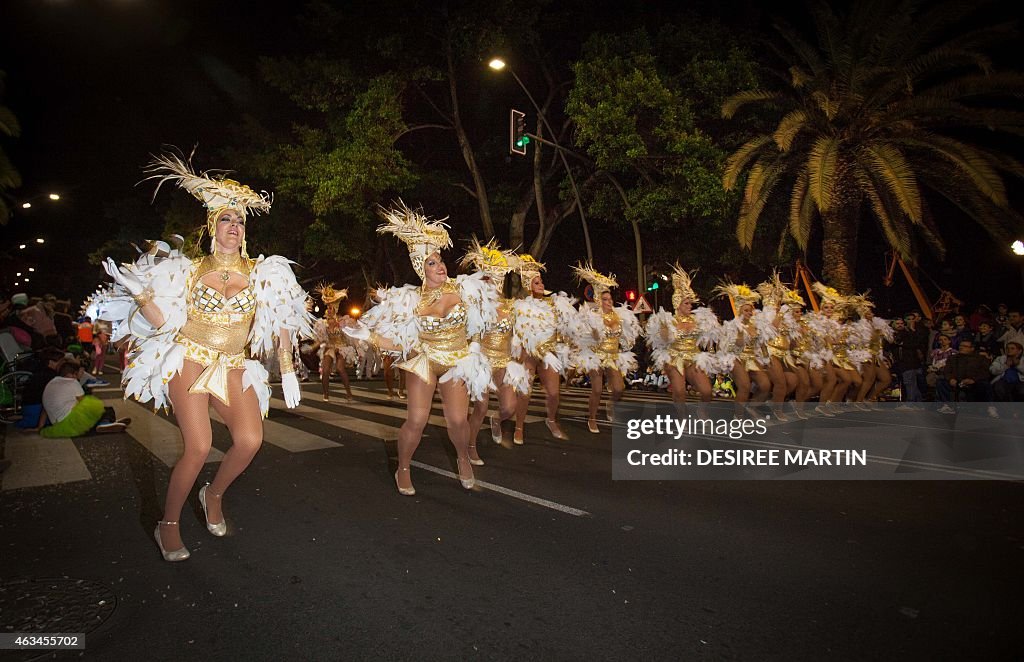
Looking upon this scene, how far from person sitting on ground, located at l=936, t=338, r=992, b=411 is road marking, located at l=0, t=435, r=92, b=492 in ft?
42.2

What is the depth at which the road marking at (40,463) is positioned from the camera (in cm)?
561

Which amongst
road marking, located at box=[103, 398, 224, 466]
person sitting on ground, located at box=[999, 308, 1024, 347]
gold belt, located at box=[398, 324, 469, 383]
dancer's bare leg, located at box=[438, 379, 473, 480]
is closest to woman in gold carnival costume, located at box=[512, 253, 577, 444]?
dancer's bare leg, located at box=[438, 379, 473, 480]

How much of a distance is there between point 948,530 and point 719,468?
2242mm

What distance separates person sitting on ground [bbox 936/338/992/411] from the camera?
11.0 metres

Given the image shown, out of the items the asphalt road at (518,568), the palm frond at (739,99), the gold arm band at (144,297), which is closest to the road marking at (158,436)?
the asphalt road at (518,568)

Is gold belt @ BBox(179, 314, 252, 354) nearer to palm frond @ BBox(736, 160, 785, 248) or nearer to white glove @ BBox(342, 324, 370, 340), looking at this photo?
white glove @ BBox(342, 324, 370, 340)

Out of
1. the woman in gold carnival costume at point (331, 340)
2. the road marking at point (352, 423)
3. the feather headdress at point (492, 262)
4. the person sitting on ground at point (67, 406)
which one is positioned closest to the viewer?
the feather headdress at point (492, 262)

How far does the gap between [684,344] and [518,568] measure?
6.23 metres

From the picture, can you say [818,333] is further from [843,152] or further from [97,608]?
[97,608]

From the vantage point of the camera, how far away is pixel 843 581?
3.48 m

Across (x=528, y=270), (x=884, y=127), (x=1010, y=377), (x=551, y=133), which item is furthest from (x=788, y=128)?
(x=528, y=270)

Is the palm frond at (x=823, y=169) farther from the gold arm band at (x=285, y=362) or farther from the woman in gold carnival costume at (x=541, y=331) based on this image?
the gold arm band at (x=285, y=362)

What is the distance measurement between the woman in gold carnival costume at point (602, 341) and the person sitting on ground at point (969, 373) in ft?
20.3

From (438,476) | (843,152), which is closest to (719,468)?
(438,476)
